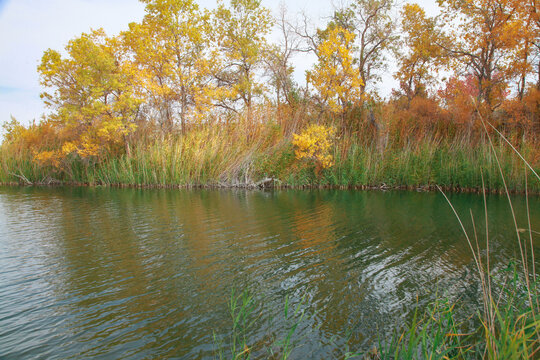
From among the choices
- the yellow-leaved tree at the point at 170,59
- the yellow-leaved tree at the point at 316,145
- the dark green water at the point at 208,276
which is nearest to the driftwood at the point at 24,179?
the yellow-leaved tree at the point at 170,59

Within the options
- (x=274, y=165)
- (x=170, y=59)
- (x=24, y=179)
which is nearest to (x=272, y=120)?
(x=274, y=165)

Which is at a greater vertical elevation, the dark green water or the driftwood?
the driftwood

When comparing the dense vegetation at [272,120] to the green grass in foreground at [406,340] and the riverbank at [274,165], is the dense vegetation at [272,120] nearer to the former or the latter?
the riverbank at [274,165]

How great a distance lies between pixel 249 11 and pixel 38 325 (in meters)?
20.9

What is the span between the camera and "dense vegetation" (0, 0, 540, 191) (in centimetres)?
1368

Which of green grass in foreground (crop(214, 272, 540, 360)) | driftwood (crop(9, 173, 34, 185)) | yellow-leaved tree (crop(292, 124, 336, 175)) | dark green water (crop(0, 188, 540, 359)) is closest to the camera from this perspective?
green grass in foreground (crop(214, 272, 540, 360))

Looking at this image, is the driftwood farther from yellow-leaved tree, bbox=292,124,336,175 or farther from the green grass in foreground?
the green grass in foreground

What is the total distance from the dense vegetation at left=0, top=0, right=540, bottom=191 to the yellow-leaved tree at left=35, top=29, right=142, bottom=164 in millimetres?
59

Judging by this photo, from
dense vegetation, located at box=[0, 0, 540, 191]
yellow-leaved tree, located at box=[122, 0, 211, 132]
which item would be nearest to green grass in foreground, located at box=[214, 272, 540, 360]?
dense vegetation, located at box=[0, 0, 540, 191]

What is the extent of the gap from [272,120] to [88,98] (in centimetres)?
830

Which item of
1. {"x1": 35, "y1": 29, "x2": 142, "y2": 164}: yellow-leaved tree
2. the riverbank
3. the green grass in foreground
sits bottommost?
the green grass in foreground

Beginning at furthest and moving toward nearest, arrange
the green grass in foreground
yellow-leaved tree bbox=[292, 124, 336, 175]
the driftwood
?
the driftwood, yellow-leaved tree bbox=[292, 124, 336, 175], the green grass in foreground

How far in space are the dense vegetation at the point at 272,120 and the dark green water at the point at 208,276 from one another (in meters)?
7.14

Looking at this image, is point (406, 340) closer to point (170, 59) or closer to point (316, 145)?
point (316, 145)
